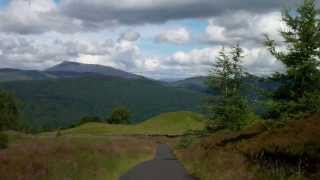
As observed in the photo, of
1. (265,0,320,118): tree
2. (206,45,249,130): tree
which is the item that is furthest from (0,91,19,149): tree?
(265,0,320,118): tree

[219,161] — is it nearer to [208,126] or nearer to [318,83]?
[318,83]

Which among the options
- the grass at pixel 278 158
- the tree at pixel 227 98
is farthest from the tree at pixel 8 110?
the grass at pixel 278 158

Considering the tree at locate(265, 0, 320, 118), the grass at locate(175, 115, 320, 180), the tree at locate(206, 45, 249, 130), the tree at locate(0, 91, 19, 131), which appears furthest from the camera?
the tree at locate(0, 91, 19, 131)

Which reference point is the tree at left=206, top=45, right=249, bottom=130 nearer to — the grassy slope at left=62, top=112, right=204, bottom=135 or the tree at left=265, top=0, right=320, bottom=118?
the tree at left=265, top=0, right=320, bottom=118

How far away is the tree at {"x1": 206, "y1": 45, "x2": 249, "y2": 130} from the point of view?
180 feet

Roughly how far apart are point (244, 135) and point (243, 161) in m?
9.00

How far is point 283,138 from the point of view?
1855 centimetres

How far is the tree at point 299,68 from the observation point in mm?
33406

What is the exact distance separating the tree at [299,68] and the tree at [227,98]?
18.3 m

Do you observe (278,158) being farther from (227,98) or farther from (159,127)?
(159,127)

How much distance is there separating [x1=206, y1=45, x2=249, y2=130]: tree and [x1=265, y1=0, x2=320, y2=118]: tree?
18265mm

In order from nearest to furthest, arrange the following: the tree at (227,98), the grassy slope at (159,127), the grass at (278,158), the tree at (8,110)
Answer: the grass at (278,158), the tree at (227,98), the grassy slope at (159,127), the tree at (8,110)

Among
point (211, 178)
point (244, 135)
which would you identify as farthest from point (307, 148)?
point (244, 135)

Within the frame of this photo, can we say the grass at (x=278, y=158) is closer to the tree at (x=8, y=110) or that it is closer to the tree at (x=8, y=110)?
the tree at (x=8, y=110)
